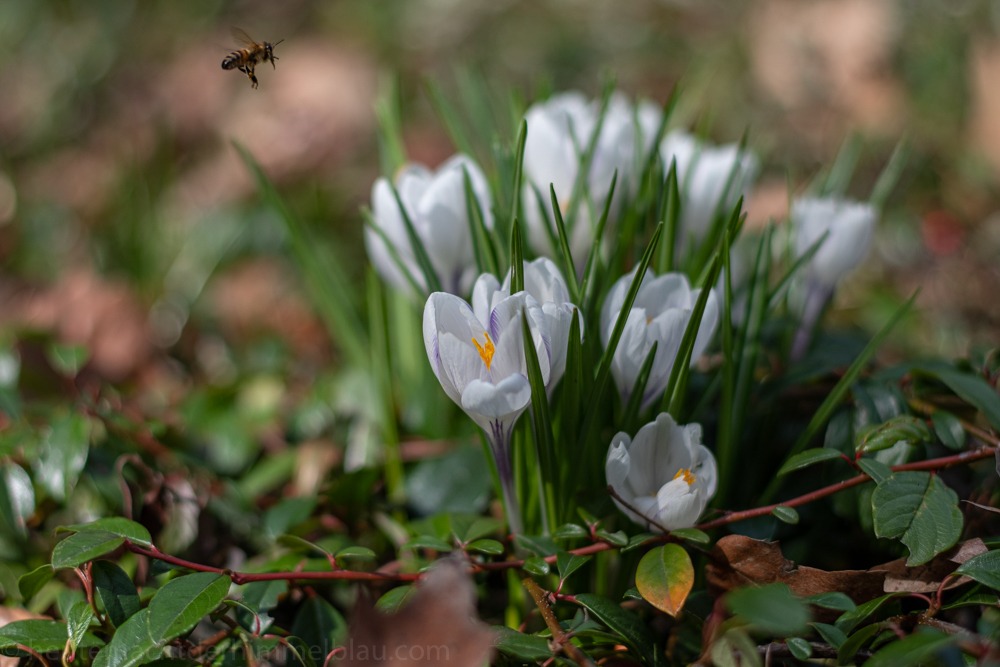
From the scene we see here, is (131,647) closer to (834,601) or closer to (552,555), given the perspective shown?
(552,555)

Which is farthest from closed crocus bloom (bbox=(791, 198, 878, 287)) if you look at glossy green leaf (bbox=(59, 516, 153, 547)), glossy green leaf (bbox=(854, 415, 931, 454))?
glossy green leaf (bbox=(59, 516, 153, 547))

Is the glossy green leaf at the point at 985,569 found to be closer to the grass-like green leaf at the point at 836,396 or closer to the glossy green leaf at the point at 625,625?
the grass-like green leaf at the point at 836,396

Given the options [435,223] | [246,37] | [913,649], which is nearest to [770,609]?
[913,649]

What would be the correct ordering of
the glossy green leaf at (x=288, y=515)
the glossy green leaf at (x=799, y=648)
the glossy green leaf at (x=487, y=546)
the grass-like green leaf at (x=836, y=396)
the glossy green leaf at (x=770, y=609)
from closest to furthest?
the glossy green leaf at (x=770, y=609), the glossy green leaf at (x=799, y=648), the glossy green leaf at (x=487, y=546), the grass-like green leaf at (x=836, y=396), the glossy green leaf at (x=288, y=515)

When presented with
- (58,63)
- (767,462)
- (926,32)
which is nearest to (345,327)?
(767,462)

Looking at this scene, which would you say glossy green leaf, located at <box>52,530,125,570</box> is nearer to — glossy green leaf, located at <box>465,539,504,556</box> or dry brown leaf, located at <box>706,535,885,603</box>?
glossy green leaf, located at <box>465,539,504,556</box>

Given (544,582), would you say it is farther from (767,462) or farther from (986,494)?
(986,494)

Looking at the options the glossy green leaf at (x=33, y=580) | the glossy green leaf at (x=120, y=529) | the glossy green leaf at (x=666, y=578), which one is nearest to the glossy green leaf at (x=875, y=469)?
the glossy green leaf at (x=666, y=578)

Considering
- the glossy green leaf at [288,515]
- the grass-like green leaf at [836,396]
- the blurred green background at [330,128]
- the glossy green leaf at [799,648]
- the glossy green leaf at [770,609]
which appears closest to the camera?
the glossy green leaf at [770,609]
